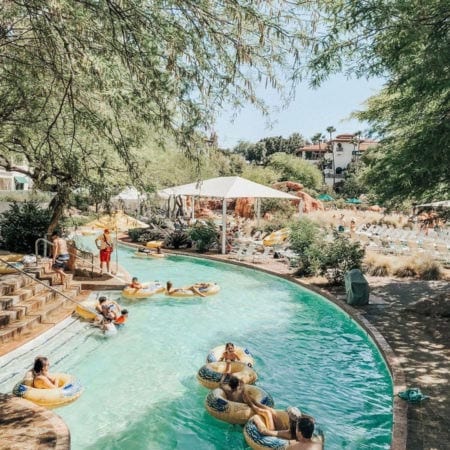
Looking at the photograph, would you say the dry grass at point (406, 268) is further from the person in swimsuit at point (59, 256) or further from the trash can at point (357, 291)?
the person in swimsuit at point (59, 256)

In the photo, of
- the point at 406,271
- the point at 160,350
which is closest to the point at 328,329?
the point at 160,350

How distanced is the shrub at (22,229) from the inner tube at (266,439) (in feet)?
46.1

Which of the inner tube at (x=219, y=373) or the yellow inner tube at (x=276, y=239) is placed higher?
the yellow inner tube at (x=276, y=239)

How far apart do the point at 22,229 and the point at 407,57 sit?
15.3m

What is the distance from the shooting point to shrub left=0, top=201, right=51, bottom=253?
1803 centimetres

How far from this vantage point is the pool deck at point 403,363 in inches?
225

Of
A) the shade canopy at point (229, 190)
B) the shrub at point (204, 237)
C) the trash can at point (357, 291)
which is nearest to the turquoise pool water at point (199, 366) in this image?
the trash can at point (357, 291)

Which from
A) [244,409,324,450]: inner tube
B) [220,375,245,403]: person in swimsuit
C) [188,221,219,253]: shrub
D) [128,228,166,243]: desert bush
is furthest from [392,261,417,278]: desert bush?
[128,228,166,243]: desert bush

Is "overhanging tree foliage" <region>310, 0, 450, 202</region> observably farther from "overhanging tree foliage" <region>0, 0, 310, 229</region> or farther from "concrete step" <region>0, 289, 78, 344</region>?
"concrete step" <region>0, 289, 78, 344</region>

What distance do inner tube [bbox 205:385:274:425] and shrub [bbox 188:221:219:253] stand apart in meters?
15.0

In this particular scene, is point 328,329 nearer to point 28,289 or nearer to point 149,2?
point 28,289

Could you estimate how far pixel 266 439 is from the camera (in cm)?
580

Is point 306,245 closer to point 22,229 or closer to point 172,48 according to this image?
point 22,229

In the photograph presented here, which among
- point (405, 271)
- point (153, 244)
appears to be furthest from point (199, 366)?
point (153, 244)
